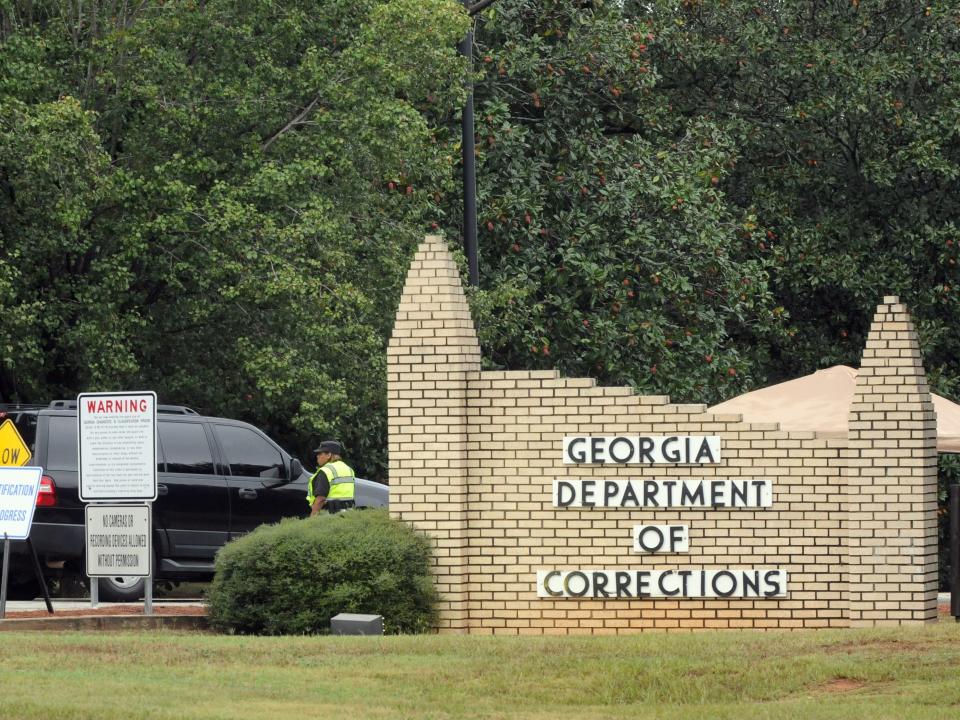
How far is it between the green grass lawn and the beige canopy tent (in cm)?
389

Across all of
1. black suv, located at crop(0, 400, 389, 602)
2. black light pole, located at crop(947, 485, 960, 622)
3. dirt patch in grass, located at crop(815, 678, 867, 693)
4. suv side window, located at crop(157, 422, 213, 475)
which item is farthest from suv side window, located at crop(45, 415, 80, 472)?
dirt patch in grass, located at crop(815, 678, 867, 693)

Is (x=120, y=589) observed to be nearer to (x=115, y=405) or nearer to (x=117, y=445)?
(x=117, y=445)

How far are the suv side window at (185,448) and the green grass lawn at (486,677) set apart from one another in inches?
220

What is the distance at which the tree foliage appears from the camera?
68.1ft

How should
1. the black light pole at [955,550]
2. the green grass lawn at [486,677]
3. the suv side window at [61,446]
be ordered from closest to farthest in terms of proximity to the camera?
1. the green grass lawn at [486,677]
2. the black light pole at [955,550]
3. the suv side window at [61,446]

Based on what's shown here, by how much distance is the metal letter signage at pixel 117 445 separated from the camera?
16438mm

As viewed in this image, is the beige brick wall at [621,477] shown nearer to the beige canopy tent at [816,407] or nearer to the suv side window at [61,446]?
the beige canopy tent at [816,407]

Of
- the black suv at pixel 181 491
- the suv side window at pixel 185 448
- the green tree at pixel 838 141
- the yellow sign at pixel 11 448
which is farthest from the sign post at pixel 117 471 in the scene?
the green tree at pixel 838 141

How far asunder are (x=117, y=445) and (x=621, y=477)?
4.39 m

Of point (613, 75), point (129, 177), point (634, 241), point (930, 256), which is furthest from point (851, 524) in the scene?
point (930, 256)

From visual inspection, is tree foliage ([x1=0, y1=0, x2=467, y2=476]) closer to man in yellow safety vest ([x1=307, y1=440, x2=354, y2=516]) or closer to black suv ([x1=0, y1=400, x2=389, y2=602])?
black suv ([x1=0, y1=400, x2=389, y2=602])

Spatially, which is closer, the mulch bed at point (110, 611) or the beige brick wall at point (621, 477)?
the beige brick wall at point (621, 477)

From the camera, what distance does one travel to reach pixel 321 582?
15500 mm

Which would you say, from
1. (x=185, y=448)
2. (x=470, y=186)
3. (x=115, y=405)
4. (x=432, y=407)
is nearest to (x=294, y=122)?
(x=470, y=186)
